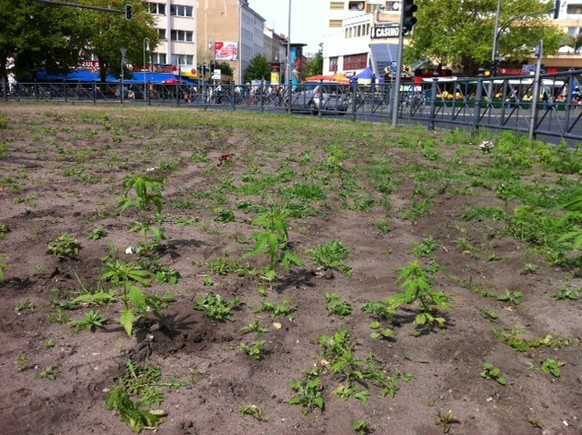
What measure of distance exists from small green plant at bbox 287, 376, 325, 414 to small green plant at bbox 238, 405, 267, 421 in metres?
0.16

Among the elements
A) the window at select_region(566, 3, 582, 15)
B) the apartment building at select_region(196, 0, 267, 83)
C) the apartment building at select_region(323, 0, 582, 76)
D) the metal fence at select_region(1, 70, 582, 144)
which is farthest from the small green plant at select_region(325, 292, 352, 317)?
the apartment building at select_region(196, 0, 267, 83)

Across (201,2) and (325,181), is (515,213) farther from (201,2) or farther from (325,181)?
(201,2)

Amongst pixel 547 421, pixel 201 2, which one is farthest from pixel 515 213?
pixel 201 2

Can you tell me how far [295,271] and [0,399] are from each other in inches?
88.0

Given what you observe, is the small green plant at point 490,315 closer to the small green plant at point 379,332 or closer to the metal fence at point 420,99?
the small green plant at point 379,332

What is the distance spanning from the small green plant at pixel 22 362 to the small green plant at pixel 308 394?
4.42 feet

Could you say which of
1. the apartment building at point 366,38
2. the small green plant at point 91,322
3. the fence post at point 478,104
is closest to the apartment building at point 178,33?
the apartment building at point 366,38

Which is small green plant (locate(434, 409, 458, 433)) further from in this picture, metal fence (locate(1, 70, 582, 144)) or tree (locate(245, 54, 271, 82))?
tree (locate(245, 54, 271, 82))

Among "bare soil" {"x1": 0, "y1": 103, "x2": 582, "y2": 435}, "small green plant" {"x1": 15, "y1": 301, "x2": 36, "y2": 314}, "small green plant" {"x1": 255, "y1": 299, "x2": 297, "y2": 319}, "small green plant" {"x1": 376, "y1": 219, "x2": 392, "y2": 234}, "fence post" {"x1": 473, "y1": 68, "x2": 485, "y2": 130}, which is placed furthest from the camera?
"fence post" {"x1": 473, "y1": 68, "x2": 485, "y2": 130}

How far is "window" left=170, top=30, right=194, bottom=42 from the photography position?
A: 305ft

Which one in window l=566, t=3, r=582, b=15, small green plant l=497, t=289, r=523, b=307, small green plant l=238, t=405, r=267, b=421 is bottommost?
small green plant l=238, t=405, r=267, b=421

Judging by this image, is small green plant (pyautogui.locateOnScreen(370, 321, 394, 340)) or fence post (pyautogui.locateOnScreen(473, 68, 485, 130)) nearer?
small green plant (pyautogui.locateOnScreen(370, 321, 394, 340))

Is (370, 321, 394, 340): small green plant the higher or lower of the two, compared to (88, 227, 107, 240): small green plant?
lower

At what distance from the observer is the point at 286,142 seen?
12961 mm
